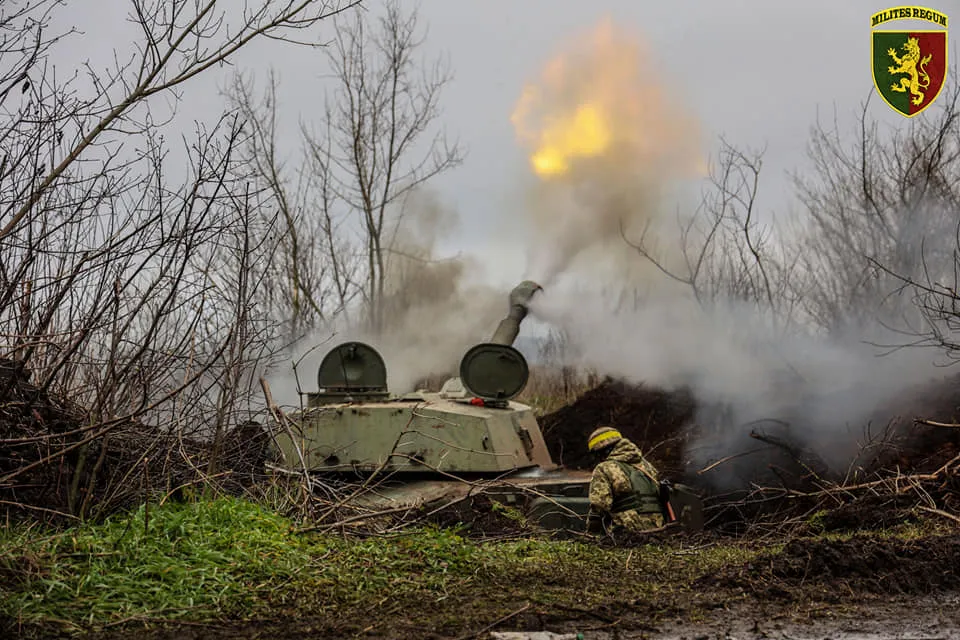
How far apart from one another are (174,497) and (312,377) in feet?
29.1

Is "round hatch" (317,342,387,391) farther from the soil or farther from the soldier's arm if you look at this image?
the soil

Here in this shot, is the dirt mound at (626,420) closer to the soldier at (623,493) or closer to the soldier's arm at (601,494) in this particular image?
the soldier at (623,493)

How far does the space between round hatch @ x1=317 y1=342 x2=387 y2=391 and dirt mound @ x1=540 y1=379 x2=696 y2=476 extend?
6.89 meters

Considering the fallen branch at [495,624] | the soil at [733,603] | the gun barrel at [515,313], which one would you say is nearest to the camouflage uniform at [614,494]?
the soil at [733,603]

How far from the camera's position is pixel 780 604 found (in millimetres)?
6465

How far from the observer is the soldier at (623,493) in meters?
10.4

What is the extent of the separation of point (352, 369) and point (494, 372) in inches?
70.0

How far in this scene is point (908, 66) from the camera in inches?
629

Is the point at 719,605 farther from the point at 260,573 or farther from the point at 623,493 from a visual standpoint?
the point at 623,493

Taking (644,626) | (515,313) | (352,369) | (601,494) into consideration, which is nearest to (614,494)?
(601,494)

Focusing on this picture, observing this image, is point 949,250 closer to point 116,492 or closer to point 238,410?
point 238,410

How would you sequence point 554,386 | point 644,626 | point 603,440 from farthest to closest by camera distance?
1. point 554,386
2. point 603,440
3. point 644,626

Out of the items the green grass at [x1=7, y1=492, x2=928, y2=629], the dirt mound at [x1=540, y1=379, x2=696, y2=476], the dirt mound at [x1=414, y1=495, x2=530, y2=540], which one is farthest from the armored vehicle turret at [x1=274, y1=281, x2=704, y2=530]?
the dirt mound at [x1=540, y1=379, x2=696, y2=476]

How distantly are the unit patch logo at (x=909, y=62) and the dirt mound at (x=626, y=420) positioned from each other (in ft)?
22.1
